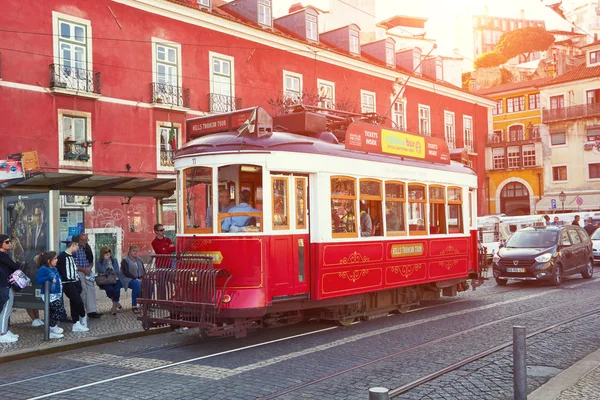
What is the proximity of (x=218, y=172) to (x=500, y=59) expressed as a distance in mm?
82964

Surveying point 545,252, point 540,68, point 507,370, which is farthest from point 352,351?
point 540,68

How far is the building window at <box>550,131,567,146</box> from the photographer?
51906 millimetres

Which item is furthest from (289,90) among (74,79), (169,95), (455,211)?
(455,211)

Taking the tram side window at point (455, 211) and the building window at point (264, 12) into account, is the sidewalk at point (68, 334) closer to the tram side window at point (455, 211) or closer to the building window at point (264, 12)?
the tram side window at point (455, 211)

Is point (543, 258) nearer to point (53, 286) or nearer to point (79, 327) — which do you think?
point (79, 327)

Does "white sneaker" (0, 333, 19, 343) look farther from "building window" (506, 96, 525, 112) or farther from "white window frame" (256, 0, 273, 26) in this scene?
"building window" (506, 96, 525, 112)

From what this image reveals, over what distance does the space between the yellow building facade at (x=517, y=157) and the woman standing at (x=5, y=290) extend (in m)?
43.9

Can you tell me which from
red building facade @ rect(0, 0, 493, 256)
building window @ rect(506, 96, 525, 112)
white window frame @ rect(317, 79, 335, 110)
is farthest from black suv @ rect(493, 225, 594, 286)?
building window @ rect(506, 96, 525, 112)

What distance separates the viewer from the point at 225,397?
6.80 metres

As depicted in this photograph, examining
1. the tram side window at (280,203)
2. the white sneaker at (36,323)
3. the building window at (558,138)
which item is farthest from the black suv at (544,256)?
the building window at (558,138)

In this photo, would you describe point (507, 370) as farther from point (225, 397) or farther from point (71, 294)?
point (71, 294)

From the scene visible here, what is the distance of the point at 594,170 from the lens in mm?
49906

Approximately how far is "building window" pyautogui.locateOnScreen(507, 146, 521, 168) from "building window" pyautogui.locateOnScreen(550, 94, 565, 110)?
4295 mm

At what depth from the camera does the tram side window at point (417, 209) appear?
12.6 meters
